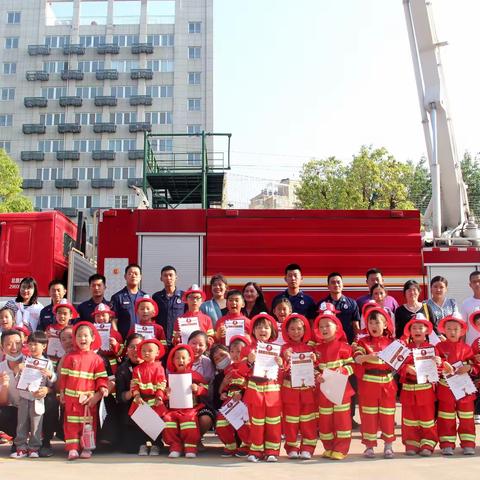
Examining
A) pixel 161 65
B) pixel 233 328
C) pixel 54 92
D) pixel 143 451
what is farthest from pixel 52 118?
pixel 143 451

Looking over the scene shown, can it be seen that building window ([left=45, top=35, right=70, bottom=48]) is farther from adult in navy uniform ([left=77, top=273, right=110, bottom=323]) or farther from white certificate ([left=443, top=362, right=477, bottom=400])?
white certificate ([left=443, top=362, right=477, bottom=400])

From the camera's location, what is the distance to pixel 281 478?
5055mm

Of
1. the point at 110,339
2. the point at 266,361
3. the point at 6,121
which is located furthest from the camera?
the point at 6,121

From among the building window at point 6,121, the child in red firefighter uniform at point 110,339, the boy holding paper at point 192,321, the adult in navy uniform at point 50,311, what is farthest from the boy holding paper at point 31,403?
the building window at point 6,121

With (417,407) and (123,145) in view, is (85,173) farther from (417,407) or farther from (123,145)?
(417,407)

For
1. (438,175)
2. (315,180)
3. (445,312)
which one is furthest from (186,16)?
(445,312)

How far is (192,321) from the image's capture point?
677 centimetres

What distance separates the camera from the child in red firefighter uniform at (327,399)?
19.1ft

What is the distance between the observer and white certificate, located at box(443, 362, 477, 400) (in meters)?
5.98

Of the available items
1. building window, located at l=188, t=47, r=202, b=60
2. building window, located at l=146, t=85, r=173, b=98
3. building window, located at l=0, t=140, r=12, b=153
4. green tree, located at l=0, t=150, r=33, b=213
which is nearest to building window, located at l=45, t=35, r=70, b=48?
building window, located at l=146, t=85, r=173, b=98

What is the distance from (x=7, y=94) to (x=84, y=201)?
526 inches

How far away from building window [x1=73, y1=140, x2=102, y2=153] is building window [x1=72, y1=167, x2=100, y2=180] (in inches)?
68.9

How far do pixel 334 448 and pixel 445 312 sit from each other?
2.52m

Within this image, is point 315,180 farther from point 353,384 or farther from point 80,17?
point 80,17
